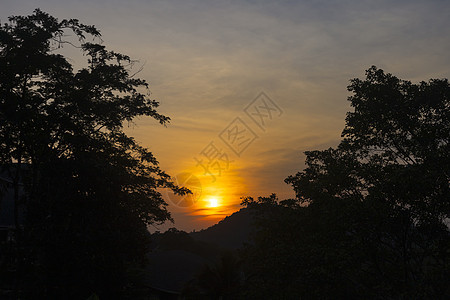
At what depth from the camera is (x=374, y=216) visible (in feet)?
60.8

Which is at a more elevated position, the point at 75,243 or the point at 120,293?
the point at 75,243

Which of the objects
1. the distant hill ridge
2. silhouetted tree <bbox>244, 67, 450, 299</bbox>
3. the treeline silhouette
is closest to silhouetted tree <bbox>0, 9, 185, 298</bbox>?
the treeline silhouette

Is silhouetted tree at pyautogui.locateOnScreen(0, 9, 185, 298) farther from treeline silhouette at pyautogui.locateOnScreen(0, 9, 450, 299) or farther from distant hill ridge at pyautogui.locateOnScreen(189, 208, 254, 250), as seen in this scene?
distant hill ridge at pyautogui.locateOnScreen(189, 208, 254, 250)

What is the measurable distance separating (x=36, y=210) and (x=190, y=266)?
113 ft

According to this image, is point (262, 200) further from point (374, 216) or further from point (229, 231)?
point (229, 231)

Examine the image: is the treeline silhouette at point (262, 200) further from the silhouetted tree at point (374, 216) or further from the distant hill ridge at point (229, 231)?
the distant hill ridge at point (229, 231)

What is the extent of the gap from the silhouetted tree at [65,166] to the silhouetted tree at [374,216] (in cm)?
761

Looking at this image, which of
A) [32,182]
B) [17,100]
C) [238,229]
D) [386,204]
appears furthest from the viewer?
[238,229]

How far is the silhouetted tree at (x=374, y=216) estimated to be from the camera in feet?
58.1

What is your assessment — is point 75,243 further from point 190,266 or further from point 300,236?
point 190,266

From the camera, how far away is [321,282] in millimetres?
19328

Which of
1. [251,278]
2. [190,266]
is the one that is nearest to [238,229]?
[190,266]

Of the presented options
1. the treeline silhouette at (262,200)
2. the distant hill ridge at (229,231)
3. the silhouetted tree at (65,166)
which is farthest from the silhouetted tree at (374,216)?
the distant hill ridge at (229,231)

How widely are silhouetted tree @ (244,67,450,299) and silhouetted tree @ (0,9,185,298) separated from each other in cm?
761
